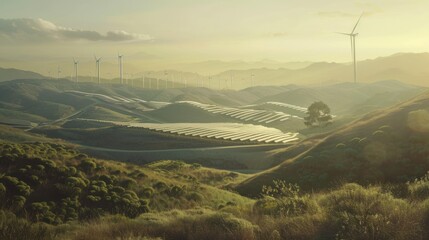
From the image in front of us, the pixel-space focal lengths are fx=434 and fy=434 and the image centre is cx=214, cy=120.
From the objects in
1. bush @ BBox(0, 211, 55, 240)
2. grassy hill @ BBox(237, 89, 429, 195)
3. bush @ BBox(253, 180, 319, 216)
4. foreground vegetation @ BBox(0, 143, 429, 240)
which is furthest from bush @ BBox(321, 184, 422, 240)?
grassy hill @ BBox(237, 89, 429, 195)

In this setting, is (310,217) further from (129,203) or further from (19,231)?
(129,203)

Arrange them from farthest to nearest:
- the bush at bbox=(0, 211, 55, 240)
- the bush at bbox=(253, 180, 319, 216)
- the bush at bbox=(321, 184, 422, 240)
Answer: the bush at bbox=(253, 180, 319, 216) < the bush at bbox=(0, 211, 55, 240) < the bush at bbox=(321, 184, 422, 240)

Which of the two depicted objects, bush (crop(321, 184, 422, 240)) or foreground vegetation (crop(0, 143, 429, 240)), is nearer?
bush (crop(321, 184, 422, 240))

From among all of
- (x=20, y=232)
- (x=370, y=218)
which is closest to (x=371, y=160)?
(x=370, y=218)

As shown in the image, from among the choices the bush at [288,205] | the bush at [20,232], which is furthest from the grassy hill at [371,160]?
the bush at [20,232]

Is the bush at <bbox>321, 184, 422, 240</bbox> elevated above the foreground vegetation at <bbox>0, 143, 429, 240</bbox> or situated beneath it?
elevated above

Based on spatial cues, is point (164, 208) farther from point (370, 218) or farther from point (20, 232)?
point (370, 218)

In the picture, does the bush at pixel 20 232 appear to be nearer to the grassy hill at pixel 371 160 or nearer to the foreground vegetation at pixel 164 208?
the foreground vegetation at pixel 164 208

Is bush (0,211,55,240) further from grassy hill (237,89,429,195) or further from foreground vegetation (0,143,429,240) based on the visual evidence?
grassy hill (237,89,429,195)

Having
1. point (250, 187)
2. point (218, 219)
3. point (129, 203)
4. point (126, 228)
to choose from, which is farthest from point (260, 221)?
point (250, 187)
